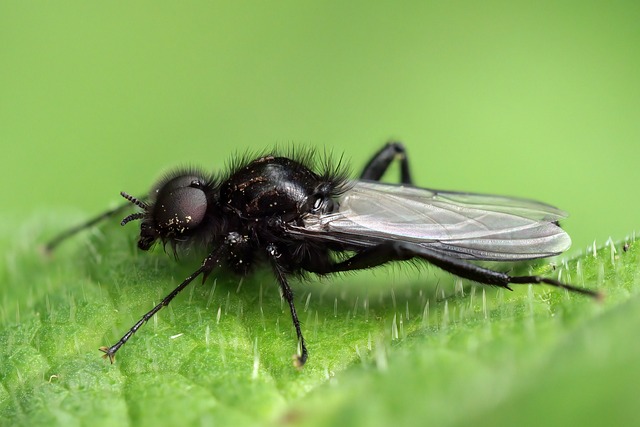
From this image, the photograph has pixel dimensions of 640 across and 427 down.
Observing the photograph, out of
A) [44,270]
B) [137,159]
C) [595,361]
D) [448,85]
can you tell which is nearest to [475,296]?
[595,361]

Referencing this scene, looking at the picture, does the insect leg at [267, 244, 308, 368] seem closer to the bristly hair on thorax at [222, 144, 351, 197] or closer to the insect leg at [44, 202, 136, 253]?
the bristly hair on thorax at [222, 144, 351, 197]

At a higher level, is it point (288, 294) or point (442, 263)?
point (442, 263)

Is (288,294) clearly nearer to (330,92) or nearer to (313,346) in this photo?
(313,346)

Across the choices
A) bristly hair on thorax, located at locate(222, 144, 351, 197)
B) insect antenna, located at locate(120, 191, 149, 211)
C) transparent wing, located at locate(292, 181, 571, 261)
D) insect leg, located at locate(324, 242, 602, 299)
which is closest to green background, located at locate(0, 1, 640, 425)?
transparent wing, located at locate(292, 181, 571, 261)

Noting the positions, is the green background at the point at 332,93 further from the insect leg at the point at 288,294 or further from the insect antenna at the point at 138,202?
the insect leg at the point at 288,294

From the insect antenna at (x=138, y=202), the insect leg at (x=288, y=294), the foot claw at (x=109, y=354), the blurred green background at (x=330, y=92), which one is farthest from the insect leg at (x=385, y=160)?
the foot claw at (x=109, y=354)

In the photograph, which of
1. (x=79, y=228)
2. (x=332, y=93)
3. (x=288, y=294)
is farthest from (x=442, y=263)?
(x=332, y=93)
